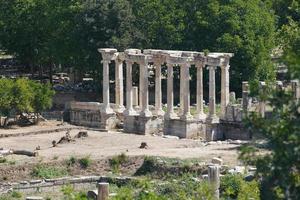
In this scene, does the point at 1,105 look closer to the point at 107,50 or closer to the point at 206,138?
the point at 107,50

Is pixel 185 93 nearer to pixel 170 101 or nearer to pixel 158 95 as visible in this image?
pixel 170 101

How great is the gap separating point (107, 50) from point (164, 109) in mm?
5394

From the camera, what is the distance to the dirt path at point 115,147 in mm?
51312

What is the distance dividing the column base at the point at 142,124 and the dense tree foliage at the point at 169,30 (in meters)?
8.92

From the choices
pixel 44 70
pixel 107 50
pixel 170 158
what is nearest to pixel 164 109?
pixel 107 50

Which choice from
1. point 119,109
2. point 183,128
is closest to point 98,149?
point 183,128

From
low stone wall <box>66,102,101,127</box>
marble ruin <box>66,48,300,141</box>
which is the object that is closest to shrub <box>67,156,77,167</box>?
marble ruin <box>66,48,300,141</box>

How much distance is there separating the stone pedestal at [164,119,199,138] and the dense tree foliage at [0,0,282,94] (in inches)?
420

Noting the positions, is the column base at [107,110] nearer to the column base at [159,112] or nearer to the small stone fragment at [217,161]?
the column base at [159,112]

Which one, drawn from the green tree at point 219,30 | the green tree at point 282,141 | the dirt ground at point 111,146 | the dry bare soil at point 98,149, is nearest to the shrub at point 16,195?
the dry bare soil at point 98,149

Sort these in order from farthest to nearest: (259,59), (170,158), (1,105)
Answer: (259,59)
(1,105)
(170,158)

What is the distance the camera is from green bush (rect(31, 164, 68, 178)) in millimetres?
49578

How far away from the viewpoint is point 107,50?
63.8 meters

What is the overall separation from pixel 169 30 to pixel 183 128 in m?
12.6
